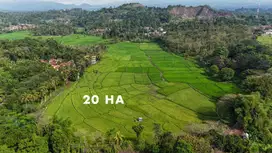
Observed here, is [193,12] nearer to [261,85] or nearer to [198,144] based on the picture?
[261,85]

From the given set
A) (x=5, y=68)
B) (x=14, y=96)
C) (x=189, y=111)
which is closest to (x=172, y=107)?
(x=189, y=111)

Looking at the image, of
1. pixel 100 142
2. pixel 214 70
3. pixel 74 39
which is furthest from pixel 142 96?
pixel 74 39

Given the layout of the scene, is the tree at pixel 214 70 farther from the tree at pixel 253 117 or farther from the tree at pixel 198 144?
the tree at pixel 198 144

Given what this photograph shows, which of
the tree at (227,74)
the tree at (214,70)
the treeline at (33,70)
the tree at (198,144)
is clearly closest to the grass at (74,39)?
the treeline at (33,70)

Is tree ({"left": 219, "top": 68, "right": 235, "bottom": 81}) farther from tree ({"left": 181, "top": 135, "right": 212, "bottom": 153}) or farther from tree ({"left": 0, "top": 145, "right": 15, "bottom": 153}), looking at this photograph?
tree ({"left": 0, "top": 145, "right": 15, "bottom": 153})

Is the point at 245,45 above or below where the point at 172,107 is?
above

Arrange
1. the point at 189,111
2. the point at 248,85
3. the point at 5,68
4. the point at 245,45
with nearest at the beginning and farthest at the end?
1. the point at 189,111
2. the point at 248,85
3. the point at 5,68
4. the point at 245,45

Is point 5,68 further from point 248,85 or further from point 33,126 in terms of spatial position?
point 248,85

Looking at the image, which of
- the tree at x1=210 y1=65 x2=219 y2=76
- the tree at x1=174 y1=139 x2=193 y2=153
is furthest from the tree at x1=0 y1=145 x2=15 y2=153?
the tree at x1=210 y1=65 x2=219 y2=76
